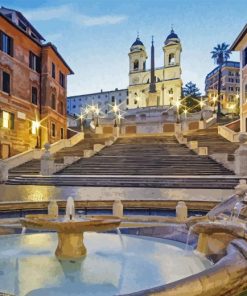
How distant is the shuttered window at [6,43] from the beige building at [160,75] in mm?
54521

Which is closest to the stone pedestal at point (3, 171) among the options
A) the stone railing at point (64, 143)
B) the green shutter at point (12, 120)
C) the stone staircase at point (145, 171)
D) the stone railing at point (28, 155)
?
the stone railing at point (28, 155)

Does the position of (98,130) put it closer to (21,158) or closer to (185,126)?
(185,126)

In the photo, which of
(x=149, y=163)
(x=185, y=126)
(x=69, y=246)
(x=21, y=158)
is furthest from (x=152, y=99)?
(x=69, y=246)

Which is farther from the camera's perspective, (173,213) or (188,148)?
(188,148)

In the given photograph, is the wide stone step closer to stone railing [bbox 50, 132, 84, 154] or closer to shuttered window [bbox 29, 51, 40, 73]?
stone railing [bbox 50, 132, 84, 154]

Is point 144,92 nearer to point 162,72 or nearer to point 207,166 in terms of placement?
point 162,72

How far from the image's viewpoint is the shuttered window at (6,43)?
28.7m

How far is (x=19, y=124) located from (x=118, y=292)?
28.6m

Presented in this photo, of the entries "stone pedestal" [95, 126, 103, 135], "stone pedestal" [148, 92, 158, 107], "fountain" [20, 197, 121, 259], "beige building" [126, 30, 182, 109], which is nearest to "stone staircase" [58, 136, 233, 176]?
"fountain" [20, 197, 121, 259]

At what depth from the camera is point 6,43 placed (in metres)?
29.6

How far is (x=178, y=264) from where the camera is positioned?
5676mm

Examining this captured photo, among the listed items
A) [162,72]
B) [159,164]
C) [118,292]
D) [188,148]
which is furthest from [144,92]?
[118,292]

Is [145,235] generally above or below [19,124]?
below

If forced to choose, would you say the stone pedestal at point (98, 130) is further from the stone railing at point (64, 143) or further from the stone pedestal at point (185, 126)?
the stone pedestal at point (185, 126)
